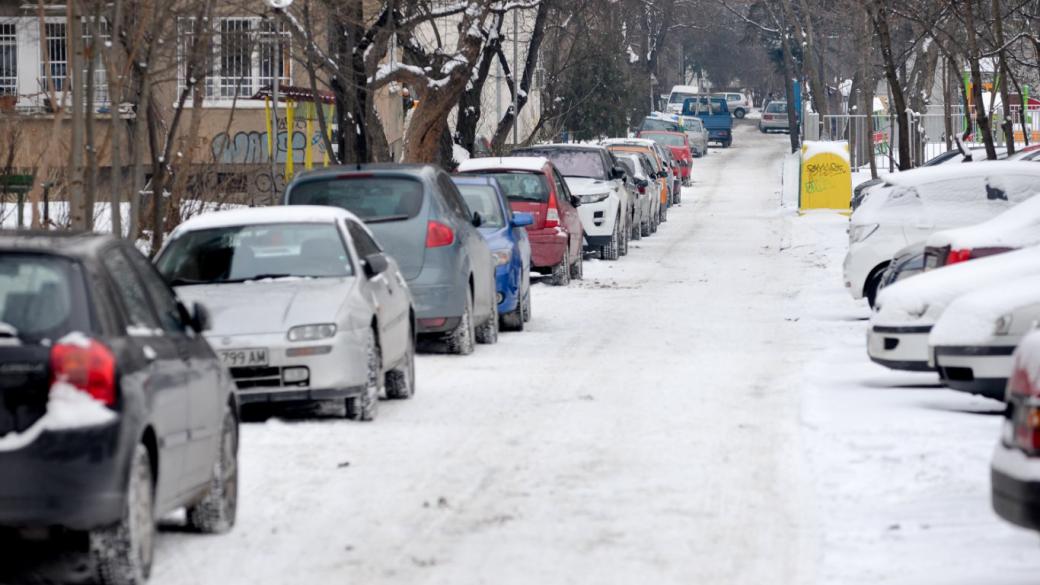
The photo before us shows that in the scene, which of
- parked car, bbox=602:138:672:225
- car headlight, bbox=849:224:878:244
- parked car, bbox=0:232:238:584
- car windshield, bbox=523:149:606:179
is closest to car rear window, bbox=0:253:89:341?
parked car, bbox=0:232:238:584

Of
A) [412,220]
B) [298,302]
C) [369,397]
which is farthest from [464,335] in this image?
[298,302]

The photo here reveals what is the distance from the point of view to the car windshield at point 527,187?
75.6 feet

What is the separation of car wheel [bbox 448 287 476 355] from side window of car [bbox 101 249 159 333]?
26.1 ft

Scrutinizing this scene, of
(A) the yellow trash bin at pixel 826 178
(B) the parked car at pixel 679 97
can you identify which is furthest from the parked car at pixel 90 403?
(B) the parked car at pixel 679 97

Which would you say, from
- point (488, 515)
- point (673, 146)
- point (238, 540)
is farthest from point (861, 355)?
point (673, 146)

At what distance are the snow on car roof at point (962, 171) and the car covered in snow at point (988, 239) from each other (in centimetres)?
269

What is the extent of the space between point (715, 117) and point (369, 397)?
7330cm

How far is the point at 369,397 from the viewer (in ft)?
40.1

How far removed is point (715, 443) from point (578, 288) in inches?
494

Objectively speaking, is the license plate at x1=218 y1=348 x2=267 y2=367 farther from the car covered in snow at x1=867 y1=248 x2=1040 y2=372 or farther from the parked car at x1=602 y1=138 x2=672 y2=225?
the parked car at x1=602 y1=138 x2=672 y2=225

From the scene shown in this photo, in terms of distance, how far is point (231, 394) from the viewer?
889cm

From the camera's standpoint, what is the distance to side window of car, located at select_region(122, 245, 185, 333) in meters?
8.15

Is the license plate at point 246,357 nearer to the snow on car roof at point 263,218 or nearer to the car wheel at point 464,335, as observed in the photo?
the snow on car roof at point 263,218

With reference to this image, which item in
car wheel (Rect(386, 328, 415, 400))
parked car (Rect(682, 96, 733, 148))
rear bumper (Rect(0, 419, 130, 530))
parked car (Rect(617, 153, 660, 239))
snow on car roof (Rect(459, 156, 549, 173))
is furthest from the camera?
parked car (Rect(682, 96, 733, 148))
